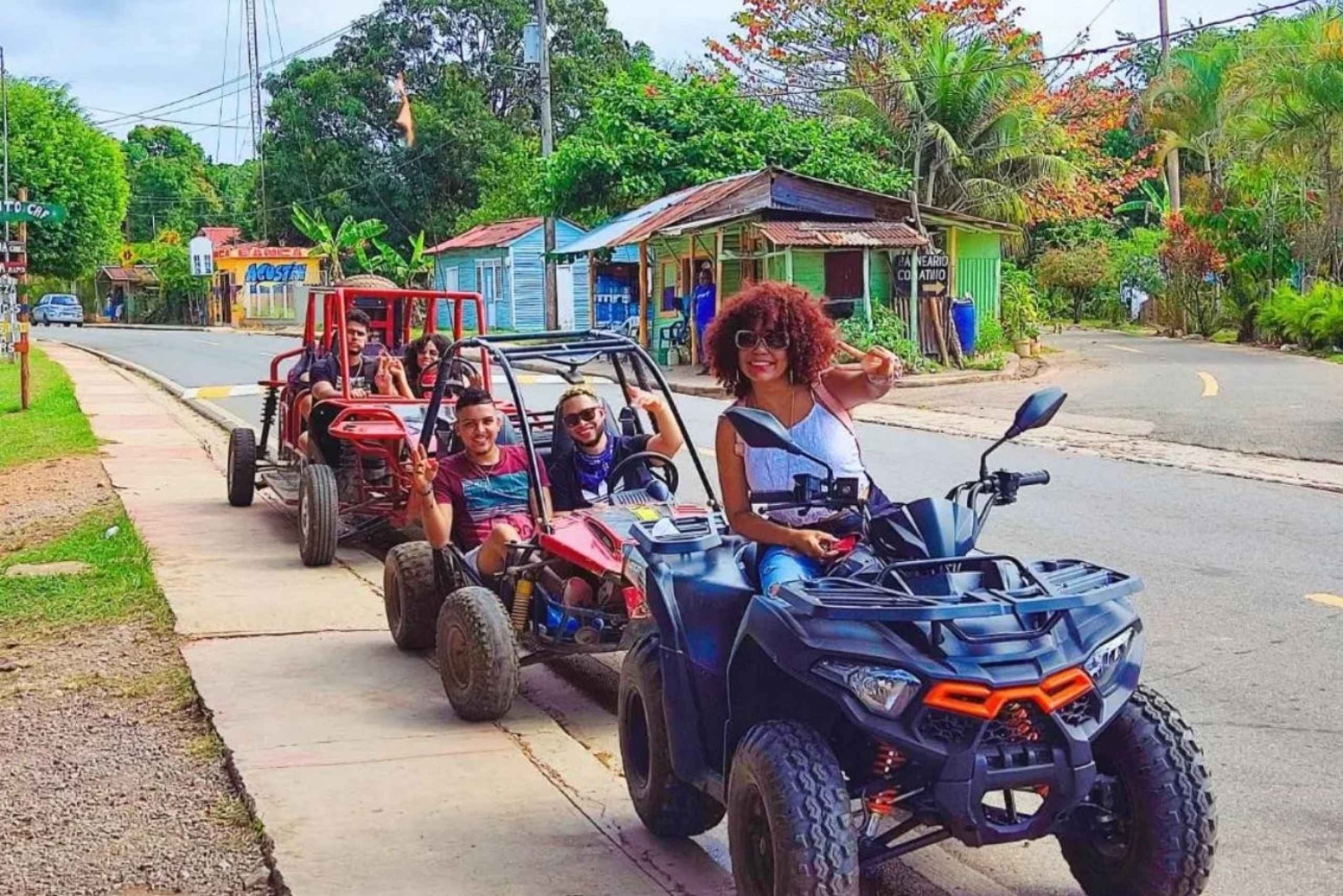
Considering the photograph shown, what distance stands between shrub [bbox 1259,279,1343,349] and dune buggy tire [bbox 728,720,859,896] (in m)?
25.7

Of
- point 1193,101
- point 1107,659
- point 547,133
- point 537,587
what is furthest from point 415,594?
point 1193,101

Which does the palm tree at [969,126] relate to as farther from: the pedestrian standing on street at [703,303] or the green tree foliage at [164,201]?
the green tree foliage at [164,201]

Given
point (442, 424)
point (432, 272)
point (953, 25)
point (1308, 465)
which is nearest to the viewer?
point (442, 424)

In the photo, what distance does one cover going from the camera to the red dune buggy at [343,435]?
30.2 ft

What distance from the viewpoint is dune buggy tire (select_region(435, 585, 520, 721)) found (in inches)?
224

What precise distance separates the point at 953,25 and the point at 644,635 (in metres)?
34.3

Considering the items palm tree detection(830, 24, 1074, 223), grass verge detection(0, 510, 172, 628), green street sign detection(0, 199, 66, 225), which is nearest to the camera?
grass verge detection(0, 510, 172, 628)

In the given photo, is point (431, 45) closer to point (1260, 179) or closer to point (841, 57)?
point (841, 57)

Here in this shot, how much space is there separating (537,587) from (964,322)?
66.8 feet

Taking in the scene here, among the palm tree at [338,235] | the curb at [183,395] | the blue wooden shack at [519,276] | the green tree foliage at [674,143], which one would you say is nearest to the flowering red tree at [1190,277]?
the green tree foliage at [674,143]

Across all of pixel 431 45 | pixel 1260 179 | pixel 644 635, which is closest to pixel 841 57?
pixel 1260 179

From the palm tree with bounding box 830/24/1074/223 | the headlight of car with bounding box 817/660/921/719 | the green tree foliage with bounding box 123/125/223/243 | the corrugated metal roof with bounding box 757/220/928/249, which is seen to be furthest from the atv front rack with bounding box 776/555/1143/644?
the green tree foliage with bounding box 123/125/223/243

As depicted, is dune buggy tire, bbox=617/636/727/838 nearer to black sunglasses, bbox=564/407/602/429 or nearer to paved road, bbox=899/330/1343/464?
black sunglasses, bbox=564/407/602/429

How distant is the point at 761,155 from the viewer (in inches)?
1268
